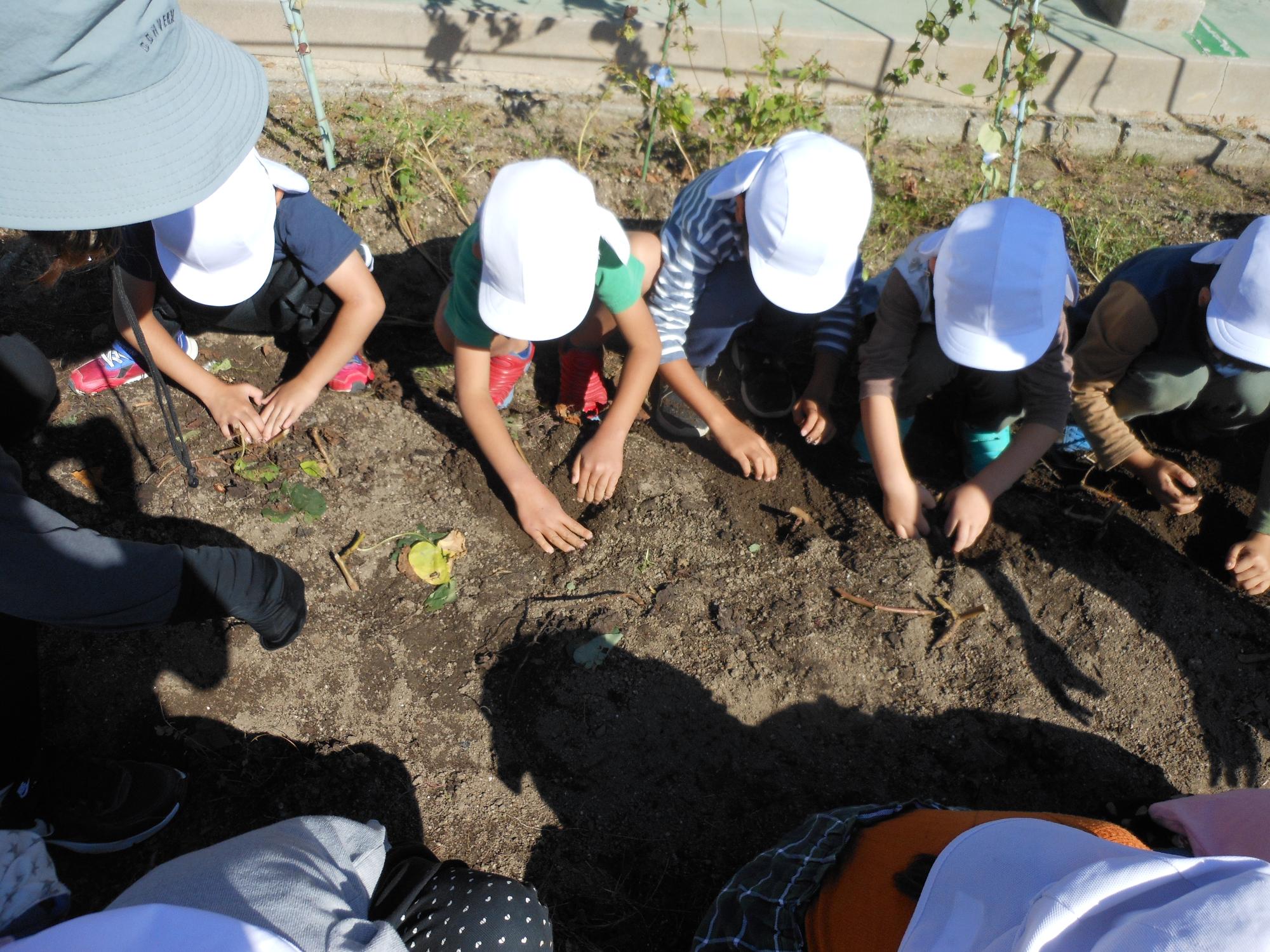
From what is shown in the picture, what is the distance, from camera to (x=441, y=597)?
6.47 feet

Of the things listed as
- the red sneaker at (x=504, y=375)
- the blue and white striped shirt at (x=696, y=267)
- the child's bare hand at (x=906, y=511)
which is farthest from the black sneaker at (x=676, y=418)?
the child's bare hand at (x=906, y=511)

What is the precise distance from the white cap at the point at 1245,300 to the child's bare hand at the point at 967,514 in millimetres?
596

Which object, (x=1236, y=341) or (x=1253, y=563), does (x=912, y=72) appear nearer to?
(x=1236, y=341)

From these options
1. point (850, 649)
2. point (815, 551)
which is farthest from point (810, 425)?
point (850, 649)

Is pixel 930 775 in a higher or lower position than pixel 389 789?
higher

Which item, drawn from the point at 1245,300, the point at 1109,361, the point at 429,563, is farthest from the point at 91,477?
the point at 1245,300

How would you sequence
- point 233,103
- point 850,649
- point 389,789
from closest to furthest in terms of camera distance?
point 233,103, point 389,789, point 850,649

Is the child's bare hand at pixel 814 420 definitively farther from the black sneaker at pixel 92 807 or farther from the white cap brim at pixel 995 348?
the black sneaker at pixel 92 807

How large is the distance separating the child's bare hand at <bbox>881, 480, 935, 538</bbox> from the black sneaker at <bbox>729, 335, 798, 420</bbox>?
443 mm

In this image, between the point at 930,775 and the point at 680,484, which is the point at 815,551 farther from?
the point at 930,775

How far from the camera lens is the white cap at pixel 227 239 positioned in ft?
5.64

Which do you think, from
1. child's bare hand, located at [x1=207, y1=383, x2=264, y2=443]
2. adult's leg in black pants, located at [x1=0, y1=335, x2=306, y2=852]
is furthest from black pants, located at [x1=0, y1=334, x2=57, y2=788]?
child's bare hand, located at [x1=207, y1=383, x2=264, y2=443]

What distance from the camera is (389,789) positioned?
1.72 m

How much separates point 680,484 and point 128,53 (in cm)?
154
